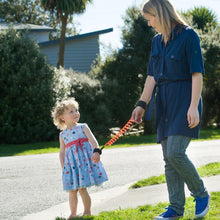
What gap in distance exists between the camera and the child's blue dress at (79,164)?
401 cm

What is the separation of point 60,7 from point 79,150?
68.4ft

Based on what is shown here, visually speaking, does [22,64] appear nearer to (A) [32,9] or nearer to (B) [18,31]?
(B) [18,31]

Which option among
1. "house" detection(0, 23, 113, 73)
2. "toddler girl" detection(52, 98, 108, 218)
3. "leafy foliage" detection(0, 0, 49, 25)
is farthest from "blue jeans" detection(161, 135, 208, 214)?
"leafy foliage" detection(0, 0, 49, 25)

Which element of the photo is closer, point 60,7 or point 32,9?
point 60,7

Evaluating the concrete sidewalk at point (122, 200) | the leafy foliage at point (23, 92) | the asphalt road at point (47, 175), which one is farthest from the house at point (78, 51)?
the concrete sidewalk at point (122, 200)

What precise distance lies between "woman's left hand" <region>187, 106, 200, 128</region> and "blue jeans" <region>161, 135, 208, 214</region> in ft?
0.53

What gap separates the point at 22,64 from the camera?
54.1ft

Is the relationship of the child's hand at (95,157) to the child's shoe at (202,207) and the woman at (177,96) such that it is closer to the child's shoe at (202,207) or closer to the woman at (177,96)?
the woman at (177,96)

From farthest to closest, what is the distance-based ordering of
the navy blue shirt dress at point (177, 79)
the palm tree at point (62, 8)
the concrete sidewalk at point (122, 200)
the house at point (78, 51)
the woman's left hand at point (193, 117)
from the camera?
the house at point (78, 51)
the palm tree at point (62, 8)
the concrete sidewalk at point (122, 200)
the navy blue shirt dress at point (177, 79)
the woman's left hand at point (193, 117)

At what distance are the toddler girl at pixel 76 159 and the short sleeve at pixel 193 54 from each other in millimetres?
1277

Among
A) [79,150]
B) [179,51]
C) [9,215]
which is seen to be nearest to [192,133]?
[179,51]

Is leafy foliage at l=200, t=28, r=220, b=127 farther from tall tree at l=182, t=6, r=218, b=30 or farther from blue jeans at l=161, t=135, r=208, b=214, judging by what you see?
blue jeans at l=161, t=135, r=208, b=214

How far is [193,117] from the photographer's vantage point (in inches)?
128

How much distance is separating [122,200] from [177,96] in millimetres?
1990
